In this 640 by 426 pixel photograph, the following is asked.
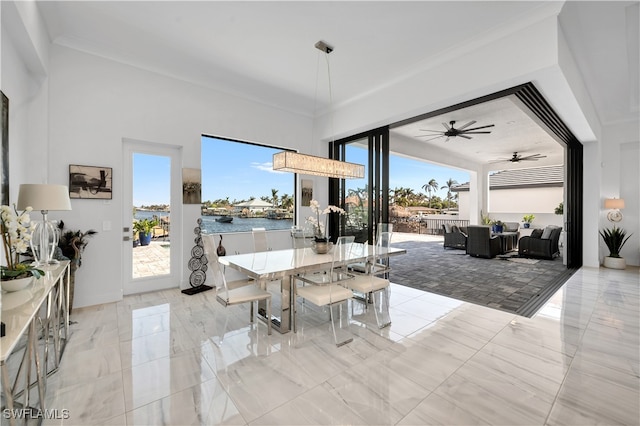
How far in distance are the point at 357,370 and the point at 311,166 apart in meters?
2.45

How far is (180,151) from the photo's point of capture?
15.1 feet

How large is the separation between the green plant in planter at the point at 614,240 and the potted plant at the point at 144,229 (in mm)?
9260

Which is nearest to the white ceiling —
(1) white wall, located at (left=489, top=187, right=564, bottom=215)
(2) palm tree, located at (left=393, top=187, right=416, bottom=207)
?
(1) white wall, located at (left=489, top=187, right=564, bottom=215)

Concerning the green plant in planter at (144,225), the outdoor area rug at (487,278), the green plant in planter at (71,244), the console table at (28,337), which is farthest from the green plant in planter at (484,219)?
the console table at (28,337)

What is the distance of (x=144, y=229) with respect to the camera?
14.3ft

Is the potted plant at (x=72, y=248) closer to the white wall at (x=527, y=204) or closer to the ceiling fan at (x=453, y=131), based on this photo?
the ceiling fan at (x=453, y=131)

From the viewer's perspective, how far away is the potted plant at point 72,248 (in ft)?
11.2

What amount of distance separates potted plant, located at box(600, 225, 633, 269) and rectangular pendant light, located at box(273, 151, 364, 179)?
6.17 m

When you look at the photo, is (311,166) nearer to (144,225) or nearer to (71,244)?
(144,225)

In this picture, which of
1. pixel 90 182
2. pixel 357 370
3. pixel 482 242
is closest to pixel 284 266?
pixel 357 370

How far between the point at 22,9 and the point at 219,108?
2583 millimetres

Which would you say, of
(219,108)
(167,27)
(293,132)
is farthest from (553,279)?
(167,27)

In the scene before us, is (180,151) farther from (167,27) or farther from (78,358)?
(78,358)

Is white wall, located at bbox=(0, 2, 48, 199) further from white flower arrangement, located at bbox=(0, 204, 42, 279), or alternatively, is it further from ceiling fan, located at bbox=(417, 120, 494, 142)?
ceiling fan, located at bbox=(417, 120, 494, 142)
